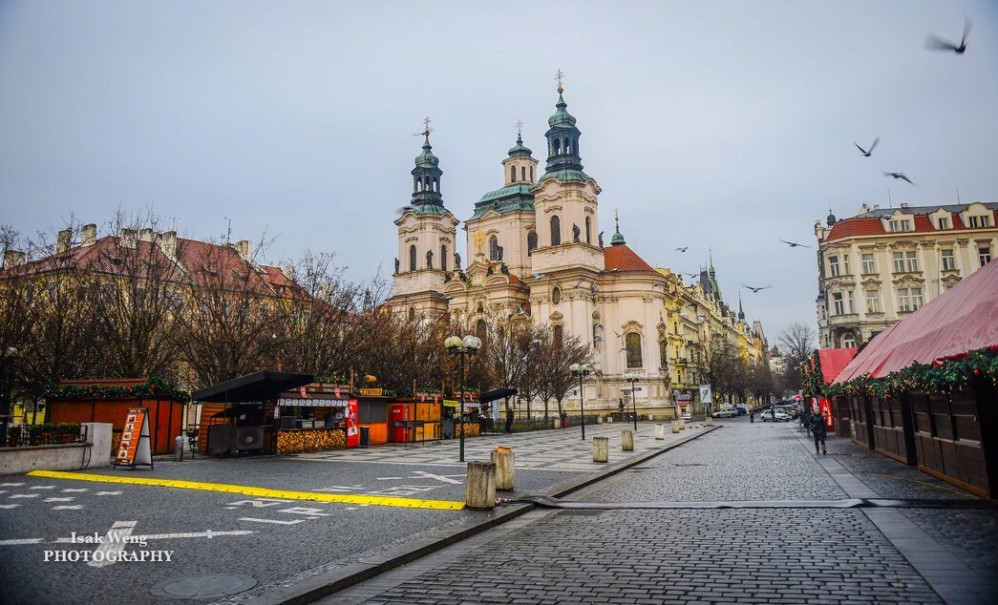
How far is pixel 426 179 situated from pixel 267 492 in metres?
76.3

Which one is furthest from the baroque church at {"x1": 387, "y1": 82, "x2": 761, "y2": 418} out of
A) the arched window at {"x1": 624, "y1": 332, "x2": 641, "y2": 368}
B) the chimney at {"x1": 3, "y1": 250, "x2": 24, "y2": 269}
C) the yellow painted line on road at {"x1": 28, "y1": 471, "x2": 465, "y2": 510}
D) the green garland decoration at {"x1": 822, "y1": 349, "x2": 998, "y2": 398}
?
the yellow painted line on road at {"x1": 28, "y1": 471, "x2": 465, "y2": 510}

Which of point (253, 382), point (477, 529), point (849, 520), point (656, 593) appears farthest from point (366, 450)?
point (656, 593)

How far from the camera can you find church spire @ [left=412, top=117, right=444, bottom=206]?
85375mm

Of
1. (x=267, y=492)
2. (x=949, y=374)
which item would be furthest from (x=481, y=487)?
(x=949, y=374)

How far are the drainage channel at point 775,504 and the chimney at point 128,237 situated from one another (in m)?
27.7

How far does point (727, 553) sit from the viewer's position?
780 centimetres

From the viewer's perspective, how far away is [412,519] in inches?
412

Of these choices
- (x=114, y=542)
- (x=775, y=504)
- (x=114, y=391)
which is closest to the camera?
(x=114, y=542)

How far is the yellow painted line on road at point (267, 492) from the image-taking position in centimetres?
1205

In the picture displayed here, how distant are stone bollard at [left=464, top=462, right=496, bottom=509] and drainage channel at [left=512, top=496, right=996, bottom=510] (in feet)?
2.73

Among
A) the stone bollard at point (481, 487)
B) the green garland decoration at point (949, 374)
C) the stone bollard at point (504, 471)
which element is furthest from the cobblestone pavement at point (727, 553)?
Result: the green garland decoration at point (949, 374)

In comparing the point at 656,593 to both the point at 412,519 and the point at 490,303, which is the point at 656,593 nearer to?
the point at 412,519

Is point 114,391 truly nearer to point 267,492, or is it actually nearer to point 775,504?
point 267,492

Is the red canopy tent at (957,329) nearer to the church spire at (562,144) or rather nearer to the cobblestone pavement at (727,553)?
the cobblestone pavement at (727,553)
